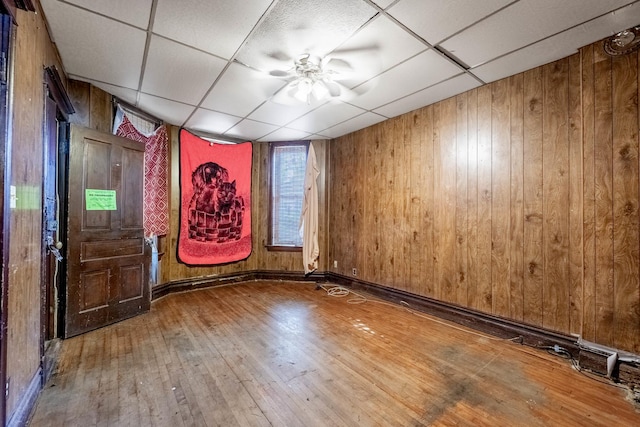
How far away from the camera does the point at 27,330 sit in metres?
1.67

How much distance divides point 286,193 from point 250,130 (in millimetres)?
1264

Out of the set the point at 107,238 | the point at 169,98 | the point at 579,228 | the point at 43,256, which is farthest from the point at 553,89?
the point at 107,238

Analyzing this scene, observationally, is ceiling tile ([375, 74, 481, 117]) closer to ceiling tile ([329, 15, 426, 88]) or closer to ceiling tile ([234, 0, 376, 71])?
ceiling tile ([329, 15, 426, 88])

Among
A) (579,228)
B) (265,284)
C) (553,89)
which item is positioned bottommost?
(265,284)

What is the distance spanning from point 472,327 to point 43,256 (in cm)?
384

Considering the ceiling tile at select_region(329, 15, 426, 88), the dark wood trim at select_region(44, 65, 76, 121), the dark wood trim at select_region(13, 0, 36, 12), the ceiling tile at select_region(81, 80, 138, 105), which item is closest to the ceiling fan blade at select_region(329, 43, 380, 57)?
the ceiling tile at select_region(329, 15, 426, 88)

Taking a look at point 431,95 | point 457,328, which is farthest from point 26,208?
point 457,328

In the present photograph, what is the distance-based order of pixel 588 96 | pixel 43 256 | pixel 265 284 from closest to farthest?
pixel 43 256
pixel 588 96
pixel 265 284

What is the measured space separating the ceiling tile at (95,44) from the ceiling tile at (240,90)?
712 mm

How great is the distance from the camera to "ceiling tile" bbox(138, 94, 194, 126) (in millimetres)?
3219

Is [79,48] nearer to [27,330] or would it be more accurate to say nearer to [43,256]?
[43,256]

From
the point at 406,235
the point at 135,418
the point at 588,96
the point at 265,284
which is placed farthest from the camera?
the point at 265,284

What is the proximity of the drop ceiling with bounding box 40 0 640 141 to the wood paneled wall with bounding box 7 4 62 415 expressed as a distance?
399 mm

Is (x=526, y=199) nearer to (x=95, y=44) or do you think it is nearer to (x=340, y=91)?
(x=340, y=91)
